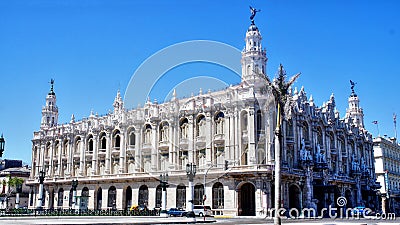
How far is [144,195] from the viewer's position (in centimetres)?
6875

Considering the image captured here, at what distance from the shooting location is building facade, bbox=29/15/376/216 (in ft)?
191

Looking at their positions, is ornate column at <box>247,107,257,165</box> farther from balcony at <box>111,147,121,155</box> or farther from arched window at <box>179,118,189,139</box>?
balcony at <box>111,147,121,155</box>

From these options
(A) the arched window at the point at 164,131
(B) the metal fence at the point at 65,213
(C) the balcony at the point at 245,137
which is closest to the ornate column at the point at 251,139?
(C) the balcony at the point at 245,137

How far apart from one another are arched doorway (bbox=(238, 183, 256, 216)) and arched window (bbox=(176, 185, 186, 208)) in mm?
8977

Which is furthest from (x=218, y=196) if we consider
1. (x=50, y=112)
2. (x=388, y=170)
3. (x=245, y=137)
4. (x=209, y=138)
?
(x=388, y=170)

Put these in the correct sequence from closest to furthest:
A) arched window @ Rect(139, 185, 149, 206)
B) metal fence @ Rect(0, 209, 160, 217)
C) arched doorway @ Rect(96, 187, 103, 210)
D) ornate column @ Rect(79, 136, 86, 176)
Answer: metal fence @ Rect(0, 209, 160, 217) < arched window @ Rect(139, 185, 149, 206) < arched doorway @ Rect(96, 187, 103, 210) < ornate column @ Rect(79, 136, 86, 176)

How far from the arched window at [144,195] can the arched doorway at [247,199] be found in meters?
16.3

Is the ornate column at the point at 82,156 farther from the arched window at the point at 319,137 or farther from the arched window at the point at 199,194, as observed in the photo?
the arched window at the point at 319,137

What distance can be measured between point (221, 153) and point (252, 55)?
1426 cm

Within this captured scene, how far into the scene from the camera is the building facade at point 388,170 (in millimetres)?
94438

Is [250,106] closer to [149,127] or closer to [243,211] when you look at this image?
[243,211]

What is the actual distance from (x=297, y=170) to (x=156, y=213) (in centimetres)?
1930

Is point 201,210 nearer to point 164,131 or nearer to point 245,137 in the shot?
point 245,137

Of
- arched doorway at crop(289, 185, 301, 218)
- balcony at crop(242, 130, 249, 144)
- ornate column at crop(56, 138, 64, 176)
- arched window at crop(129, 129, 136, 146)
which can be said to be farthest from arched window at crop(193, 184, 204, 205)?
ornate column at crop(56, 138, 64, 176)
